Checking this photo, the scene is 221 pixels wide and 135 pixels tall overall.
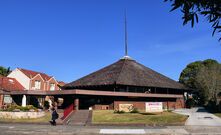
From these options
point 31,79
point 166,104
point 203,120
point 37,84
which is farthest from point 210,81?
point 31,79

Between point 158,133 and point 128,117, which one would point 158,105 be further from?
A: point 158,133

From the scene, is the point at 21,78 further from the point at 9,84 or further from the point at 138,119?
the point at 138,119

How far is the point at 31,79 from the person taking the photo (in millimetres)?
62531

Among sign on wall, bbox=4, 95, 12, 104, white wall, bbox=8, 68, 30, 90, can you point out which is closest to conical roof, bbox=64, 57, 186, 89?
sign on wall, bbox=4, 95, 12, 104

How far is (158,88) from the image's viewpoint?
171 ft

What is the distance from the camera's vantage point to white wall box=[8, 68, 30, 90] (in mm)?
62344

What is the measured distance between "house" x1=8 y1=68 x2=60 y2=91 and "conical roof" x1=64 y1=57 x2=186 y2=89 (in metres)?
12.2

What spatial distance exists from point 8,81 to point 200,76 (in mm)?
42219

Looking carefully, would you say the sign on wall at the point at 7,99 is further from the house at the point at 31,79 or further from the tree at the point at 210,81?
the tree at the point at 210,81

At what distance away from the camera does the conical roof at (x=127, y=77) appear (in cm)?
4787

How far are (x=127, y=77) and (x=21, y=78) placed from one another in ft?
87.3

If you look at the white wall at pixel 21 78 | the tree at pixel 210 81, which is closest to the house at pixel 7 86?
the white wall at pixel 21 78

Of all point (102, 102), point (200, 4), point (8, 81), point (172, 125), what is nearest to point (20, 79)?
point (8, 81)

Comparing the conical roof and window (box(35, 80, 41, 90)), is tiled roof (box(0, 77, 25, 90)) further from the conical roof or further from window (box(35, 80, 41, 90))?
the conical roof
